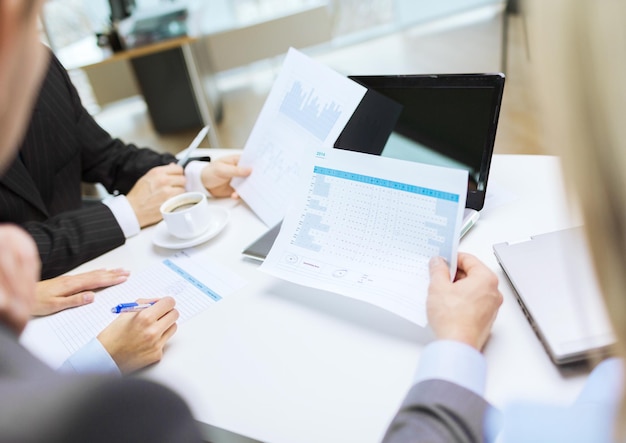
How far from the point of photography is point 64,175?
1.34 metres

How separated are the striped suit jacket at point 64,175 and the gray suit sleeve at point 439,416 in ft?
2.45

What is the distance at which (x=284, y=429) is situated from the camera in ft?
1.82

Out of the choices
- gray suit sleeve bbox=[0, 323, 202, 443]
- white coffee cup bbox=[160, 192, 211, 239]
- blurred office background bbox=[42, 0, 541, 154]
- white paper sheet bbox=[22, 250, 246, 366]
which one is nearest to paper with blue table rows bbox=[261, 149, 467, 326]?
white paper sheet bbox=[22, 250, 246, 366]

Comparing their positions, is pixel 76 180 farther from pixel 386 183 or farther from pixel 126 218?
pixel 386 183

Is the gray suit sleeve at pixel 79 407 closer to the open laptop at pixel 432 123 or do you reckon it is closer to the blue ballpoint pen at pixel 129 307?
the blue ballpoint pen at pixel 129 307

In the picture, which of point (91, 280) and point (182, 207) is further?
point (182, 207)

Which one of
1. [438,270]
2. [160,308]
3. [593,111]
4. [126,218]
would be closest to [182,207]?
[126,218]

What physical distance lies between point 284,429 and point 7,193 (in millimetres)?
967

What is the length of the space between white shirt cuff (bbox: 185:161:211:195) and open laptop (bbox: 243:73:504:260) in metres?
0.29

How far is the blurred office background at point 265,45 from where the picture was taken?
3562 mm

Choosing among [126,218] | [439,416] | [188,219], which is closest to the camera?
[439,416]

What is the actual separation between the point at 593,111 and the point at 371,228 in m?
0.43

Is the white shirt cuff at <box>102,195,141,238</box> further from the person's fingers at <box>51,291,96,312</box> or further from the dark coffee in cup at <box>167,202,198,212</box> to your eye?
the person's fingers at <box>51,291,96,312</box>

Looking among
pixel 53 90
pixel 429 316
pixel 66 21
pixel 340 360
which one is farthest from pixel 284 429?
pixel 66 21
